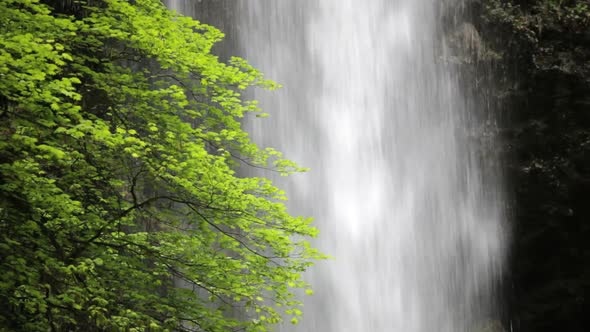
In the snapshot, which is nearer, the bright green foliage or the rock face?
the bright green foliage

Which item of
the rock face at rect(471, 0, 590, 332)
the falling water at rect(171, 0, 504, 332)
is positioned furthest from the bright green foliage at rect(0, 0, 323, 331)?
the rock face at rect(471, 0, 590, 332)

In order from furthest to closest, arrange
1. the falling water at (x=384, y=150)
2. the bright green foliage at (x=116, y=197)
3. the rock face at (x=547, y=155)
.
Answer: the falling water at (x=384, y=150) < the rock face at (x=547, y=155) < the bright green foliage at (x=116, y=197)

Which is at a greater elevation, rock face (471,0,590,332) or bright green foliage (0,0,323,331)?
rock face (471,0,590,332)

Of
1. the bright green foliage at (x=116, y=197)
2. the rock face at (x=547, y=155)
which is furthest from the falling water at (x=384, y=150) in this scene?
the bright green foliage at (x=116, y=197)

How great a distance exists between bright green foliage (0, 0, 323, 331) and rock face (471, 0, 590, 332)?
38.4 feet

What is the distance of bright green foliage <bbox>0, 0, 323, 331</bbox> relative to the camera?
513cm

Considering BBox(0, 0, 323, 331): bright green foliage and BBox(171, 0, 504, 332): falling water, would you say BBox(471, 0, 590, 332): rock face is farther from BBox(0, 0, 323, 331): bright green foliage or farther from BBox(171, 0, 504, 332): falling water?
BBox(0, 0, 323, 331): bright green foliage

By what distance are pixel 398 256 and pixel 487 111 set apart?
496cm

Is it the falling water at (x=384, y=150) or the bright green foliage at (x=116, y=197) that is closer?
the bright green foliage at (x=116, y=197)

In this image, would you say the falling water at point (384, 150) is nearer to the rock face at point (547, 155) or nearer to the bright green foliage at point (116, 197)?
the rock face at point (547, 155)

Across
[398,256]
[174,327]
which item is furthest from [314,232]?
[398,256]

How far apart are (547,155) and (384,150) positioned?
4.51 metres

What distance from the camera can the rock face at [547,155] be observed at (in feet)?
52.5

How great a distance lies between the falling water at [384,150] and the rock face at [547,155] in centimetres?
86
